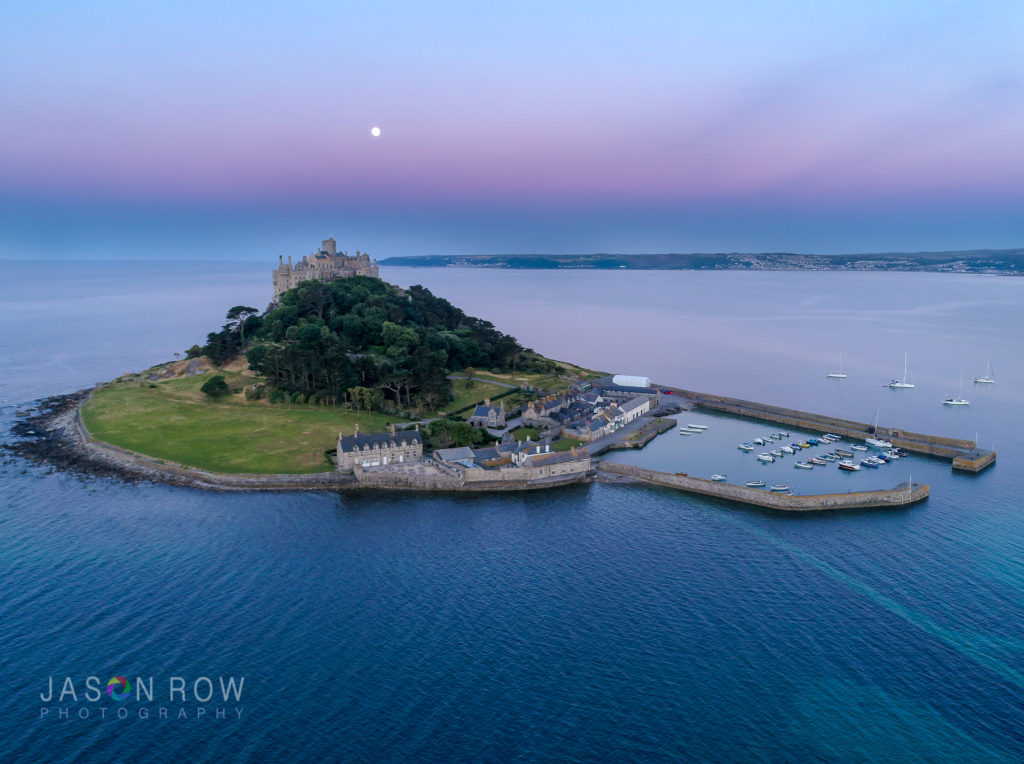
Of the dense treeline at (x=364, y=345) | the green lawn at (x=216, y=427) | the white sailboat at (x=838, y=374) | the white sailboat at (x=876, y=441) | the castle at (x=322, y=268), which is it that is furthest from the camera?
the castle at (x=322, y=268)

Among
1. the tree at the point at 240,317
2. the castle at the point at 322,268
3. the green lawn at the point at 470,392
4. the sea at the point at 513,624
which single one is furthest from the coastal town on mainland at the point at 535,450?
the castle at the point at 322,268

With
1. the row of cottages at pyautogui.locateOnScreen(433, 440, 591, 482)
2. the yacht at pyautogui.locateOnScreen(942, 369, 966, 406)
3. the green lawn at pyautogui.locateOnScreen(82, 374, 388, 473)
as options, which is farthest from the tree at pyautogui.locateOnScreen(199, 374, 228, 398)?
the yacht at pyautogui.locateOnScreen(942, 369, 966, 406)

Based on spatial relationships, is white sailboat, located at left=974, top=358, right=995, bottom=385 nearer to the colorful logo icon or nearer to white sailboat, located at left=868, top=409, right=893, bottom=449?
white sailboat, located at left=868, top=409, right=893, bottom=449

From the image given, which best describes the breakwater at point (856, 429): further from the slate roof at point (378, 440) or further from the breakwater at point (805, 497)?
the slate roof at point (378, 440)

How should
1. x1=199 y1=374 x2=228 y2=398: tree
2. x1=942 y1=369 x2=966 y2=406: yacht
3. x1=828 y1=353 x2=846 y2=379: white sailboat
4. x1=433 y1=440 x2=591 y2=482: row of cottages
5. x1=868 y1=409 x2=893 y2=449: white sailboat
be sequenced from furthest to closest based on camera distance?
x1=828 y1=353 x2=846 y2=379: white sailboat < x1=942 y1=369 x2=966 y2=406: yacht < x1=199 y1=374 x2=228 y2=398: tree < x1=868 y1=409 x2=893 y2=449: white sailboat < x1=433 y1=440 x2=591 y2=482: row of cottages

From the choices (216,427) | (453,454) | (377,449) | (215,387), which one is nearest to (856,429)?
(453,454)

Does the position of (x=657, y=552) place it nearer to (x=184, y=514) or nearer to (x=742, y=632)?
(x=742, y=632)
